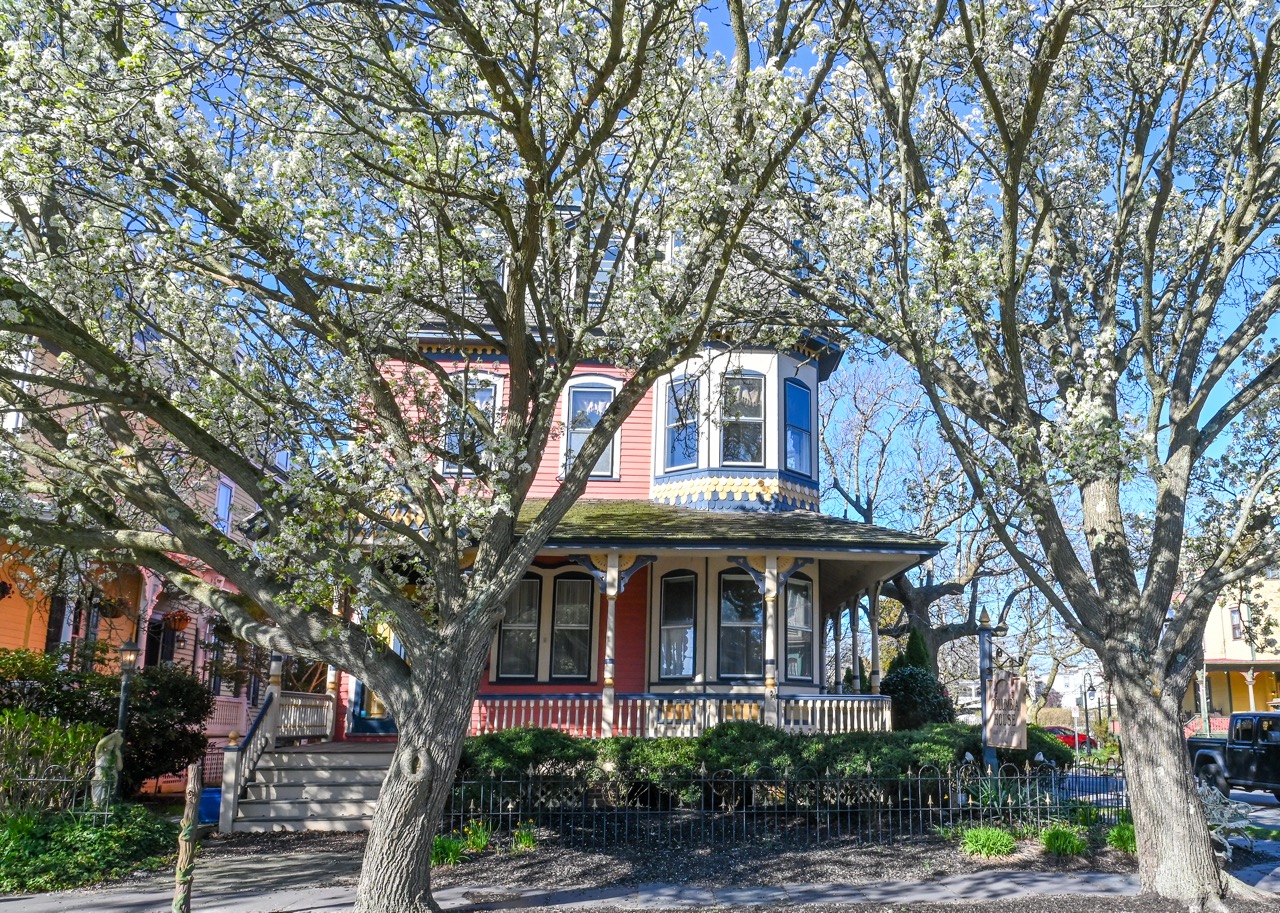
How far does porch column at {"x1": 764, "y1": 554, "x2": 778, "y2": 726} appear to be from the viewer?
14.4 metres

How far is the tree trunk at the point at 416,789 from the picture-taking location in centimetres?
754

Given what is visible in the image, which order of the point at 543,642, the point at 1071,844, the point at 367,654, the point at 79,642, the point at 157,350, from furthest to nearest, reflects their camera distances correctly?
the point at 543,642 → the point at 79,642 → the point at 1071,844 → the point at 157,350 → the point at 367,654

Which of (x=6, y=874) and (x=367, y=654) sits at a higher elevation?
(x=367, y=654)

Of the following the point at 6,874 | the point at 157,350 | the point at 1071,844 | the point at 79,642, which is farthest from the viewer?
the point at 79,642

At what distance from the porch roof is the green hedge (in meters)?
2.87

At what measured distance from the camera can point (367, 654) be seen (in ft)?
26.4

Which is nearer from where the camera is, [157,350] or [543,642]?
[157,350]

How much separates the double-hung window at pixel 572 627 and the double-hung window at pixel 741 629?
2308mm

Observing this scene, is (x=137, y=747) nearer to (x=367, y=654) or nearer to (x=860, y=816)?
(x=367, y=654)

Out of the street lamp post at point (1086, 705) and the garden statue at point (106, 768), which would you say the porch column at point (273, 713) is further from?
the street lamp post at point (1086, 705)

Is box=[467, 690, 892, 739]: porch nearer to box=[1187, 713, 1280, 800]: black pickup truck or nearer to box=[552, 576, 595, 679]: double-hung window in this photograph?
box=[552, 576, 595, 679]: double-hung window

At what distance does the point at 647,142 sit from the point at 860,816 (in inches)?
323

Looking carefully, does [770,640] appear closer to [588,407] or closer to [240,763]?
[588,407]

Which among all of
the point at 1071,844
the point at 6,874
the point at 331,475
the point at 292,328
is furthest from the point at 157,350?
the point at 1071,844
